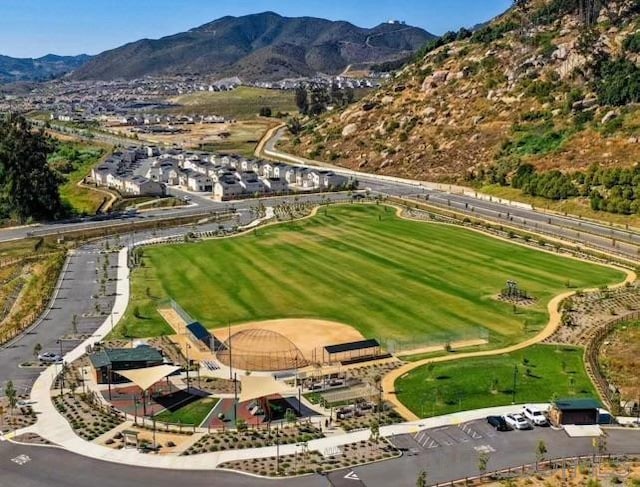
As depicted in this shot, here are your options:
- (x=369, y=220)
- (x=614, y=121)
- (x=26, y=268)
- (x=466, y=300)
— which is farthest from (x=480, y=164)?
(x=26, y=268)

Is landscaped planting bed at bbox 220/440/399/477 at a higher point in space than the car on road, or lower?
lower

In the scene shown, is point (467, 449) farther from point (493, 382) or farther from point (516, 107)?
point (516, 107)

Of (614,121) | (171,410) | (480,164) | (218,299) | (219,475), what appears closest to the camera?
(219,475)

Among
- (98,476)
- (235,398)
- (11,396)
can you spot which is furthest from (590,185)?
(98,476)

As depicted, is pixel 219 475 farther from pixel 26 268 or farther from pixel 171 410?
pixel 26 268

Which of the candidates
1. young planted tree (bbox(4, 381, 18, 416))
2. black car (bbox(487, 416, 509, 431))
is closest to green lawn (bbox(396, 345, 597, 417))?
black car (bbox(487, 416, 509, 431))

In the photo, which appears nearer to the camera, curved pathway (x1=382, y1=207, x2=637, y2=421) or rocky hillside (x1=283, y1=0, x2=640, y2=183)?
curved pathway (x1=382, y1=207, x2=637, y2=421)

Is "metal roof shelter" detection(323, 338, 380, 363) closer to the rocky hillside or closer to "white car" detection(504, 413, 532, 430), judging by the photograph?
"white car" detection(504, 413, 532, 430)
